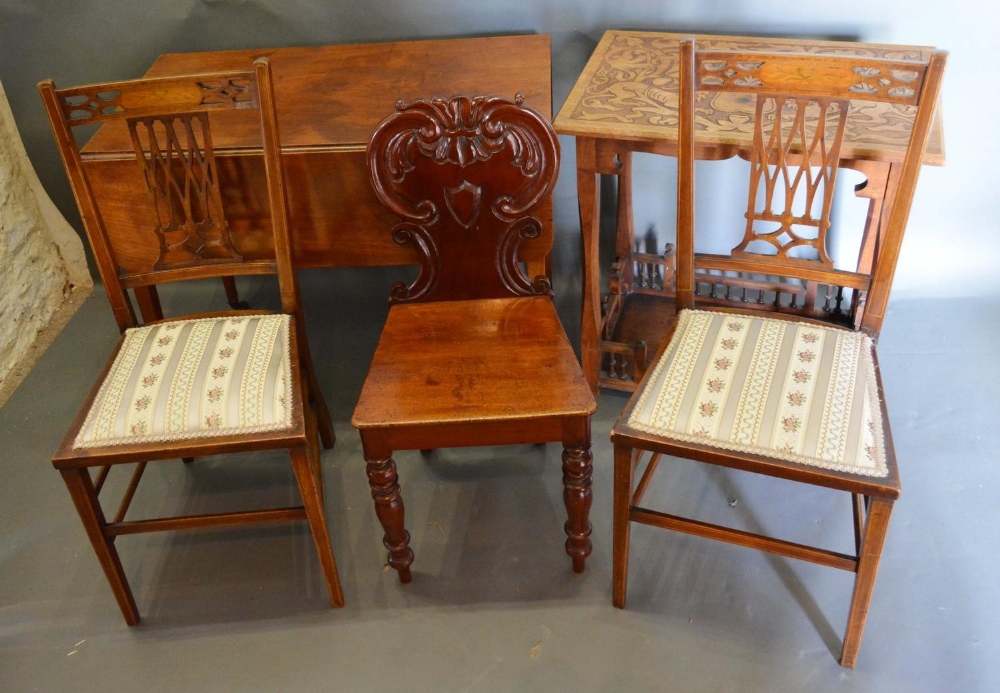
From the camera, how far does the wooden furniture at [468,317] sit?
1576 mm

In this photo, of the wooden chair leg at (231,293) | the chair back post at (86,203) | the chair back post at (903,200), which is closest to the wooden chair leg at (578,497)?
the chair back post at (903,200)

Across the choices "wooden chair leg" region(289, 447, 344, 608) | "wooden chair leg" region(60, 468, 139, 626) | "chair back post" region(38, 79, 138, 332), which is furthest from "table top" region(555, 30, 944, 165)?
"wooden chair leg" region(60, 468, 139, 626)

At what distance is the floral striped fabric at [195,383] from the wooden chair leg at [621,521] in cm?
63

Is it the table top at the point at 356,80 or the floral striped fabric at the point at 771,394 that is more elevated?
the table top at the point at 356,80

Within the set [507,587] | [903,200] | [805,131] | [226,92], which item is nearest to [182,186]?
[226,92]

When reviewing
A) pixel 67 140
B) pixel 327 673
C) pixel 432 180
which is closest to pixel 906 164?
pixel 432 180

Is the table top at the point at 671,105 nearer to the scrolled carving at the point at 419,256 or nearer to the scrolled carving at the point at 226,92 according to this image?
the scrolled carving at the point at 419,256

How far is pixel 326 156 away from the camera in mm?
1851

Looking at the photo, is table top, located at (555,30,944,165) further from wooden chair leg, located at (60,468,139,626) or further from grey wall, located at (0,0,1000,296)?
wooden chair leg, located at (60,468,139,626)

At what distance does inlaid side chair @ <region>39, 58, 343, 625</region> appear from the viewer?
157 cm

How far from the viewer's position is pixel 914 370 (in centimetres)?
230

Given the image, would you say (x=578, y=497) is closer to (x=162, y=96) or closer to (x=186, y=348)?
(x=186, y=348)

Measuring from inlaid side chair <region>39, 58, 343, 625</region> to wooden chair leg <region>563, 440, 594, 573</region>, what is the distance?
49 centimetres

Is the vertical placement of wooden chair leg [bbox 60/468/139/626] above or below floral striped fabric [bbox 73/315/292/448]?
below
